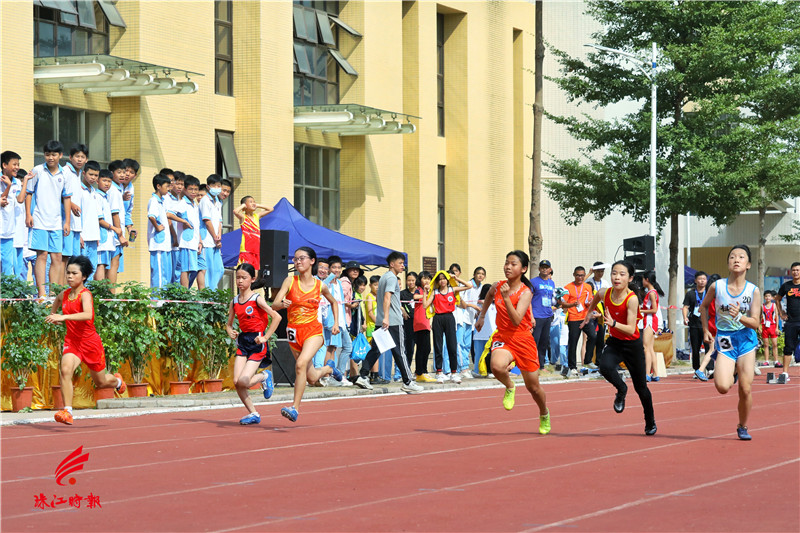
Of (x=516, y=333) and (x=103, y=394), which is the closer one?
(x=516, y=333)

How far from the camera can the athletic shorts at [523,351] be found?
13469mm

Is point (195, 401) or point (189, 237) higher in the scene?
point (189, 237)

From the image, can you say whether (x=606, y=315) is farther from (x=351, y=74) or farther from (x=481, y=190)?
(x=481, y=190)

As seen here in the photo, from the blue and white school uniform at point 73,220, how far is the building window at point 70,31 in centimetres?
895

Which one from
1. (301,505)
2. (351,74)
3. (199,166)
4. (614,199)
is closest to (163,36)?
(199,166)

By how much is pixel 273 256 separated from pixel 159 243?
74.3 inches

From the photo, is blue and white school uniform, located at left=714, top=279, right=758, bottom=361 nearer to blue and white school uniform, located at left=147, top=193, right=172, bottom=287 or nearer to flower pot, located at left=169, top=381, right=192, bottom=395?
flower pot, located at left=169, top=381, right=192, bottom=395

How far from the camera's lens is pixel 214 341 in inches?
778

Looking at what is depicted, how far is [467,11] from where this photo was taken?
1635 inches

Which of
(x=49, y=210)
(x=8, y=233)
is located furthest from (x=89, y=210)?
(x=8, y=233)

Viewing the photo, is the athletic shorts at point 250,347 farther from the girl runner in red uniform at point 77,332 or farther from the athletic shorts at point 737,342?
the athletic shorts at point 737,342

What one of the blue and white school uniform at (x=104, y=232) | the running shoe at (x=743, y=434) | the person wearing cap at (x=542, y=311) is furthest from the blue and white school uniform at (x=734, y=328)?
the person wearing cap at (x=542, y=311)

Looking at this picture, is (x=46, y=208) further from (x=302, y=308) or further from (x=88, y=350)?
(x=302, y=308)

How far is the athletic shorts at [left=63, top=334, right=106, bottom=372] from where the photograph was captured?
14031 mm
